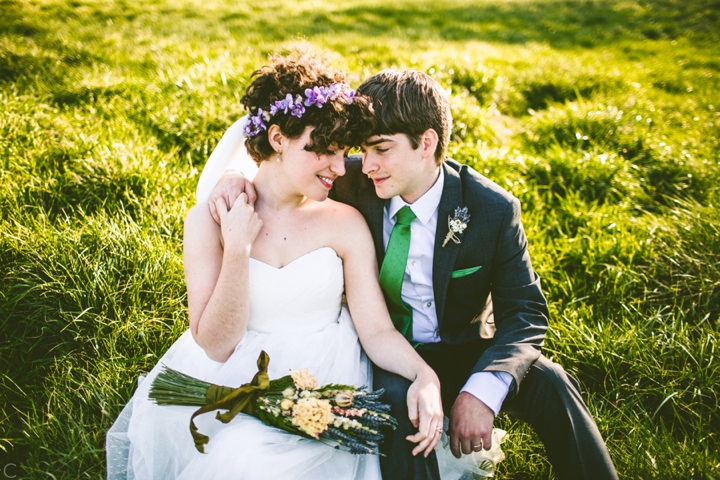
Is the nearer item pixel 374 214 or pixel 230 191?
pixel 230 191

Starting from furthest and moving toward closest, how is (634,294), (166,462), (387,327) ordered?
(634,294)
(387,327)
(166,462)

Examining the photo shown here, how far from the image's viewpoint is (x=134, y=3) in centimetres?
934

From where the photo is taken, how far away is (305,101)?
2350 mm

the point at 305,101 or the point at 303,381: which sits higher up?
the point at 305,101

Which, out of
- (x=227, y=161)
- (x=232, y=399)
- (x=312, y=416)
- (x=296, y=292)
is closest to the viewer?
(x=312, y=416)

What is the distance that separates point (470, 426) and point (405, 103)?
1633 mm

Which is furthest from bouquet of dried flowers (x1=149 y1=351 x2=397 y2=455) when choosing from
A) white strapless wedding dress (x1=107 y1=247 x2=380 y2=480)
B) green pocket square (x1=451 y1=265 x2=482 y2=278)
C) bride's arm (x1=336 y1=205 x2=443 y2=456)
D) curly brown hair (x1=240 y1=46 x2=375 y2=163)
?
curly brown hair (x1=240 y1=46 x2=375 y2=163)

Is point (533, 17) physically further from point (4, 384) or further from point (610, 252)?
point (4, 384)

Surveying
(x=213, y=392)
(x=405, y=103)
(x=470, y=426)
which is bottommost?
(x=470, y=426)

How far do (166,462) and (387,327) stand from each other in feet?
3.96

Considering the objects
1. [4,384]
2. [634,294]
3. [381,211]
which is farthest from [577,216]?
[4,384]

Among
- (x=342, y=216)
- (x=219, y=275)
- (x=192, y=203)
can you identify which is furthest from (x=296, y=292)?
(x=192, y=203)

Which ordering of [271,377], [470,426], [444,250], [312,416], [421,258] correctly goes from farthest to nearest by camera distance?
[421,258], [444,250], [271,377], [470,426], [312,416]

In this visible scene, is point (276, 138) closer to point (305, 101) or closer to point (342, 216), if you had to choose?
point (305, 101)
